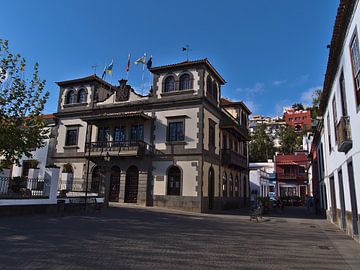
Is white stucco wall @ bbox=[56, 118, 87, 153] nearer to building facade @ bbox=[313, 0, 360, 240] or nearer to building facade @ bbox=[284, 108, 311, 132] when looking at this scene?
building facade @ bbox=[313, 0, 360, 240]

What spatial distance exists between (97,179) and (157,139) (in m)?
6.42

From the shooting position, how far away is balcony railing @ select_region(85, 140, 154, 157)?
77.2 feet

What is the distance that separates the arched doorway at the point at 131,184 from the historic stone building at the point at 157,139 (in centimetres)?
8

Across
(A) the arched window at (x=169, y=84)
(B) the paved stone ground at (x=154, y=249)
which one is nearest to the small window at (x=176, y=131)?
(A) the arched window at (x=169, y=84)

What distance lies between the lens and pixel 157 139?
944 inches

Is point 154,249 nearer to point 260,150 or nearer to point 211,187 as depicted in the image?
point 211,187

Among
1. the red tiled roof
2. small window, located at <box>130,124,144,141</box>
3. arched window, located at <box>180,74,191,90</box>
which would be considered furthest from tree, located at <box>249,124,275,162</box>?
small window, located at <box>130,124,144,141</box>

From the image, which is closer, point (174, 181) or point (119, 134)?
point (174, 181)

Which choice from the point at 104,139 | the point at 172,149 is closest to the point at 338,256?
the point at 172,149

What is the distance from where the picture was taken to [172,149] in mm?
23250

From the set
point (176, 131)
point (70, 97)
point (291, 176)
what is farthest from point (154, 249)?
point (291, 176)

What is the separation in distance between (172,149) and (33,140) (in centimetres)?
1101

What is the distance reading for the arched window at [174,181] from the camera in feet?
74.6

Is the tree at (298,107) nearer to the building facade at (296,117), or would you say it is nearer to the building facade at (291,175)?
the building facade at (296,117)
